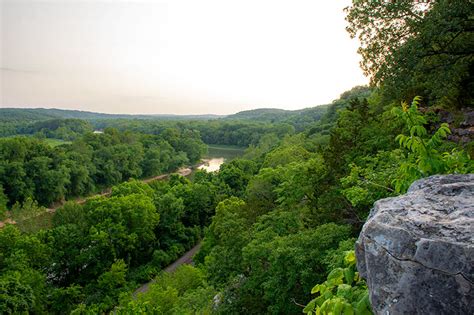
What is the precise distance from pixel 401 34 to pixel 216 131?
126 meters

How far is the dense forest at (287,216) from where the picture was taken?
8273mm

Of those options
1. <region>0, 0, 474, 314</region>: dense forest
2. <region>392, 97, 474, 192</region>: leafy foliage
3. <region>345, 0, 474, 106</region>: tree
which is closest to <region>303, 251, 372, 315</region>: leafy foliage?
<region>0, 0, 474, 314</region>: dense forest

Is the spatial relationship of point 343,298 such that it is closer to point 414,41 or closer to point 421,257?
point 421,257

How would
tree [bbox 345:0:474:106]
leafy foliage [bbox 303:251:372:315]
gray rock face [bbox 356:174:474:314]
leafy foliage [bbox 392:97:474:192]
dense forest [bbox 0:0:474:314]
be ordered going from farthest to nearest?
tree [bbox 345:0:474:106] → dense forest [bbox 0:0:474:314] → leafy foliage [bbox 392:97:474:192] → leafy foliage [bbox 303:251:372:315] → gray rock face [bbox 356:174:474:314]

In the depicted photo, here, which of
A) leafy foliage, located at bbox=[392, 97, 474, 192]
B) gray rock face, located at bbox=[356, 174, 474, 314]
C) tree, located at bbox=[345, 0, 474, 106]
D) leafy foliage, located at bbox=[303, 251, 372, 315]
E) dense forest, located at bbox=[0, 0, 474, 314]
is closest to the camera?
gray rock face, located at bbox=[356, 174, 474, 314]

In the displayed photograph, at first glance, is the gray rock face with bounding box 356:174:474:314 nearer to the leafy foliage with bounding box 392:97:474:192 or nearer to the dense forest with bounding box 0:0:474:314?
the dense forest with bounding box 0:0:474:314

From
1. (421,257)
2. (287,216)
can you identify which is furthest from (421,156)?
(287,216)

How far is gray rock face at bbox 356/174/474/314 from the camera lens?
2.39 metres

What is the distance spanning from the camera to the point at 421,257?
2.51 meters

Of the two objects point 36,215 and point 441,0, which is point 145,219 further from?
point 441,0

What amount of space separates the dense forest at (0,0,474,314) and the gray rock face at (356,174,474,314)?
274mm

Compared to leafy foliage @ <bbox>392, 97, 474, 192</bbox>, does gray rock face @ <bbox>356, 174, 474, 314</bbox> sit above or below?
below

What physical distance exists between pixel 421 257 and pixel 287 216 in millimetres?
12476

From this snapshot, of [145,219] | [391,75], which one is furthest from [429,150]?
[145,219]
